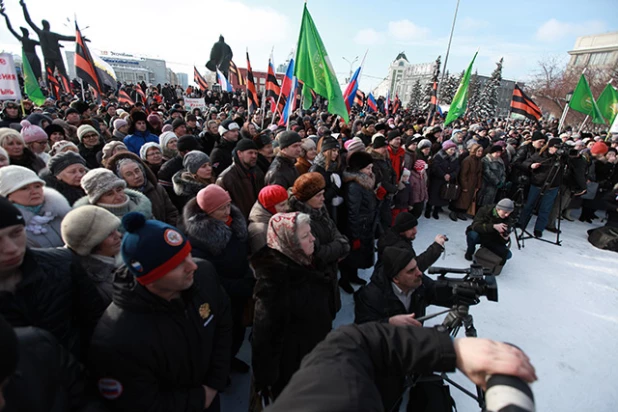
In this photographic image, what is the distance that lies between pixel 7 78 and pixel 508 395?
341 inches

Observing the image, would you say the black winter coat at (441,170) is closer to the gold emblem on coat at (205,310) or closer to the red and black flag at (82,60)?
the gold emblem on coat at (205,310)

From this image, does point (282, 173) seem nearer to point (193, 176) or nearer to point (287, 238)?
point (193, 176)

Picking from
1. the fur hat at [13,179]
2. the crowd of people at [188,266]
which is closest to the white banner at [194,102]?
the crowd of people at [188,266]

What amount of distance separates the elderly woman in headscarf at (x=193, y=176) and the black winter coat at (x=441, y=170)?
205 inches

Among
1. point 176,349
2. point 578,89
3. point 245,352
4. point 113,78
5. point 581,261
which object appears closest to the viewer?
point 176,349

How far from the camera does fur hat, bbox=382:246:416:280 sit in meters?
2.26

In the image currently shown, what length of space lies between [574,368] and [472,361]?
11.2 ft

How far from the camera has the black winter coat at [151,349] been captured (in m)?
1.39

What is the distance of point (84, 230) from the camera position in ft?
5.93

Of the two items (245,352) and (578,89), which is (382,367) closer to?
(245,352)

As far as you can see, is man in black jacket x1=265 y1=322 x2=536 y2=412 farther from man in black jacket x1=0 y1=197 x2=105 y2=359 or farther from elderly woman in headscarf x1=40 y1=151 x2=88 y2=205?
elderly woman in headscarf x1=40 y1=151 x2=88 y2=205

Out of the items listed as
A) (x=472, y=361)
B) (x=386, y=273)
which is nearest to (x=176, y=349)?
(x=472, y=361)

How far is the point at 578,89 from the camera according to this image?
9.26 metres

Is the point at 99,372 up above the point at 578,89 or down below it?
below
